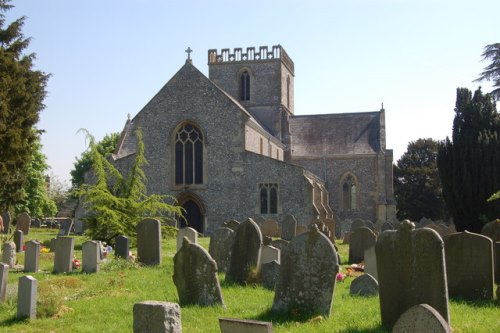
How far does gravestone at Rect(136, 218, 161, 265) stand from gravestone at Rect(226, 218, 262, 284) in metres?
3.86

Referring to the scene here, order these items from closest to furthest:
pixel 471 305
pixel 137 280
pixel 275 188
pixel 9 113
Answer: pixel 471 305
pixel 137 280
pixel 9 113
pixel 275 188

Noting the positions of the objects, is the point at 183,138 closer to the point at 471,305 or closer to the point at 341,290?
the point at 341,290

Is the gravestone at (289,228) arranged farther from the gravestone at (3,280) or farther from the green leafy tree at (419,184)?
the green leafy tree at (419,184)

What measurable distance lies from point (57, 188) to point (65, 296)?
194 ft

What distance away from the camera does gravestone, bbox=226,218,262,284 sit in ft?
35.4

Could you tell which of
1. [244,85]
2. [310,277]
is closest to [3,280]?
[310,277]

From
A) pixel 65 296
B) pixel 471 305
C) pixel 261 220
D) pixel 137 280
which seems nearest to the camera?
pixel 471 305

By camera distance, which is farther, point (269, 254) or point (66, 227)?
point (66, 227)

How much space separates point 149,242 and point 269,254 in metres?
3.68

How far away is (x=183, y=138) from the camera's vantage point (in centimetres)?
3064

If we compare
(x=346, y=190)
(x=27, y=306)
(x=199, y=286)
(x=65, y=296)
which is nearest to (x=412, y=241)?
(x=199, y=286)

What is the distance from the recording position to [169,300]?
360 inches

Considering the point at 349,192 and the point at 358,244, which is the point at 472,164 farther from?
the point at 349,192

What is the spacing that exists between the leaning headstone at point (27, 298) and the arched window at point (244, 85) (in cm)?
3551
